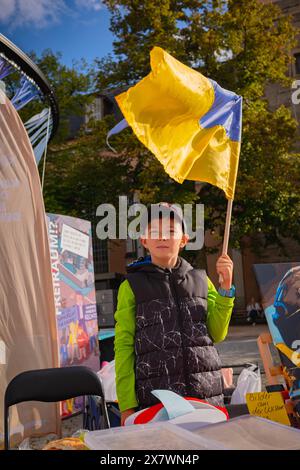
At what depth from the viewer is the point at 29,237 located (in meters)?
4.24

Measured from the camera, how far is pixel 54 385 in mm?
2922

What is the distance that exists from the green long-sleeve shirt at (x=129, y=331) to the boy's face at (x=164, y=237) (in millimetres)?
230

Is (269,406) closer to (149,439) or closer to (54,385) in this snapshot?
(54,385)

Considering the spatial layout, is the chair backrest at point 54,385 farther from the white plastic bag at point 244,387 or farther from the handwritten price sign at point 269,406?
the white plastic bag at point 244,387

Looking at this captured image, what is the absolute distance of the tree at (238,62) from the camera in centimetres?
1773

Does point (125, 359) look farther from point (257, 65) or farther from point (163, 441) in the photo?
point (257, 65)

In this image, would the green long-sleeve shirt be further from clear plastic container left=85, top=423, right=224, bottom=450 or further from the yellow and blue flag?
clear plastic container left=85, top=423, right=224, bottom=450

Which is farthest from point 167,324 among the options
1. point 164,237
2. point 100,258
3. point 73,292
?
point 100,258

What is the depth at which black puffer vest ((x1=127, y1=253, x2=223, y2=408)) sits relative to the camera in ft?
8.59

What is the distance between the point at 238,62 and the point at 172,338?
58.1ft

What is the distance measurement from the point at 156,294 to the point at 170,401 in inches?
44.5

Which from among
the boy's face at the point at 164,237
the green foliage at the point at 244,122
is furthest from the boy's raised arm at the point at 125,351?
the green foliage at the point at 244,122
